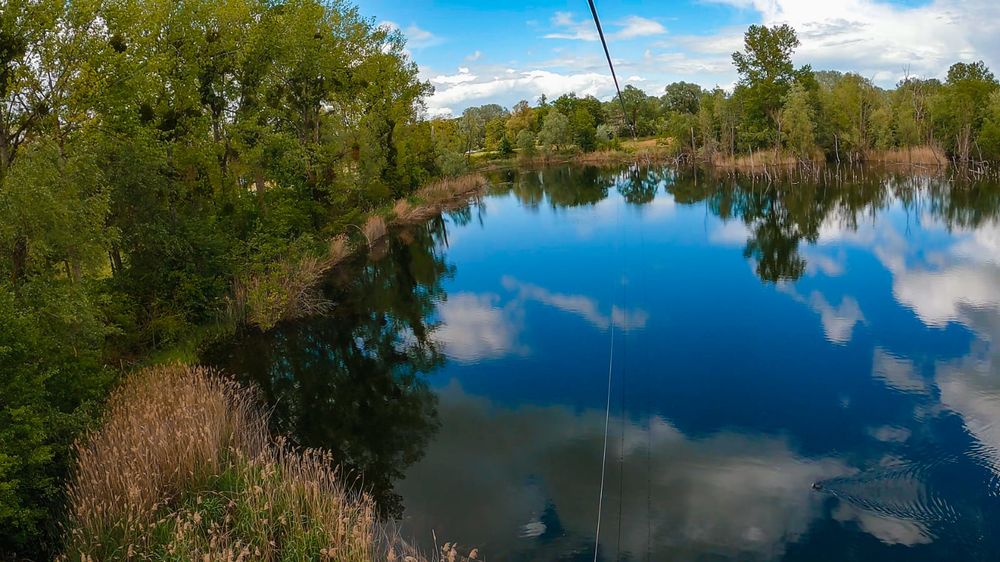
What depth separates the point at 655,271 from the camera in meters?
22.2

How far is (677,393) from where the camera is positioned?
12.6 m

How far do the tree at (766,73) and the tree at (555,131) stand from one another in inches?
1012

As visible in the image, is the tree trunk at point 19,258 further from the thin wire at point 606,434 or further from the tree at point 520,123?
the tree at point 520,123

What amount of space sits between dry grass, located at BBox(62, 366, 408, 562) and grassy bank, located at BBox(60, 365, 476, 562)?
14 millimetres

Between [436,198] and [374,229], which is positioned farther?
[436,198]

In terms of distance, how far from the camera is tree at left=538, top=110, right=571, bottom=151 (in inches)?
3123

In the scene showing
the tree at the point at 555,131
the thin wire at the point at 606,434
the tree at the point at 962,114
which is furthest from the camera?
the tree at the point at 555,131

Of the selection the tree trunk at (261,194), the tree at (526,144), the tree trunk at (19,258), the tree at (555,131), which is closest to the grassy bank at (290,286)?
the tree trunk at (261,194)

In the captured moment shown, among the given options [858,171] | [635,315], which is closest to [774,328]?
[635,315]

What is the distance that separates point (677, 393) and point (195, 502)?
891 centimetres

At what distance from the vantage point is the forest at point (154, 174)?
8.30 metres

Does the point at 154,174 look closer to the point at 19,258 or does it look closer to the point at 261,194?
the point at 19,258

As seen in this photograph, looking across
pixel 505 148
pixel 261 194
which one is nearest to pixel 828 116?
pixel 505 148

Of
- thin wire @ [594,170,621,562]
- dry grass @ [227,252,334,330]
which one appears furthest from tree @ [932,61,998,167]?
dry grass @ [227,252,334,330]
